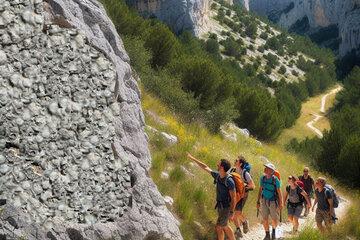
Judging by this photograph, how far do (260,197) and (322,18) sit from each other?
388 ft

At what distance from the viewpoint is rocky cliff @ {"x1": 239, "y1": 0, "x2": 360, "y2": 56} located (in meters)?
80.5

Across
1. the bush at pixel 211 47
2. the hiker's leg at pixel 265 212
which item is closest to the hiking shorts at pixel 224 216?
the hiker's leg at pixel 265 212

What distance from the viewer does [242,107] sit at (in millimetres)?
31594

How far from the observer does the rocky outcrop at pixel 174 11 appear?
6153 cm

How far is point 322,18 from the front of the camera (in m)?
119

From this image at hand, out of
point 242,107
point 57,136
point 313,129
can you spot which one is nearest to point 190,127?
point 57,136

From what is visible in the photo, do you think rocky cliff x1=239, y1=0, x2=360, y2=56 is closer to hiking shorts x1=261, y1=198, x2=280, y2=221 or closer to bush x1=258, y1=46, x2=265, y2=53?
bush x1=258, y1=46, x2=265, y2=53

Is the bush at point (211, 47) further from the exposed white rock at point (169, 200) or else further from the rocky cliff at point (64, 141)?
the rocky cliff at point (64, 141)

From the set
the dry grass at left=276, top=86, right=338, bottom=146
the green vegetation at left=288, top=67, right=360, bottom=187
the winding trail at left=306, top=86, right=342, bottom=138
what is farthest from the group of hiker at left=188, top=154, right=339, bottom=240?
the winding trail at left=306, top=86, right=342, bottom=138

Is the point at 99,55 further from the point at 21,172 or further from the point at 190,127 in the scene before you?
the point at 190,127

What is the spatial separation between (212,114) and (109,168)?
12.5 metres

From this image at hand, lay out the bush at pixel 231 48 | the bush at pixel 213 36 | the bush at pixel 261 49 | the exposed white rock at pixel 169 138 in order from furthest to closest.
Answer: the bush at pixel 261 49, the bush at pixel 213 36, the bush at pixel 231 48, the exposed white rock at pixel 169 138

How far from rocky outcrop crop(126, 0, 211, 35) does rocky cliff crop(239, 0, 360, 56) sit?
105ft

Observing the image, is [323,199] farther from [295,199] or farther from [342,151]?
[342,151]
